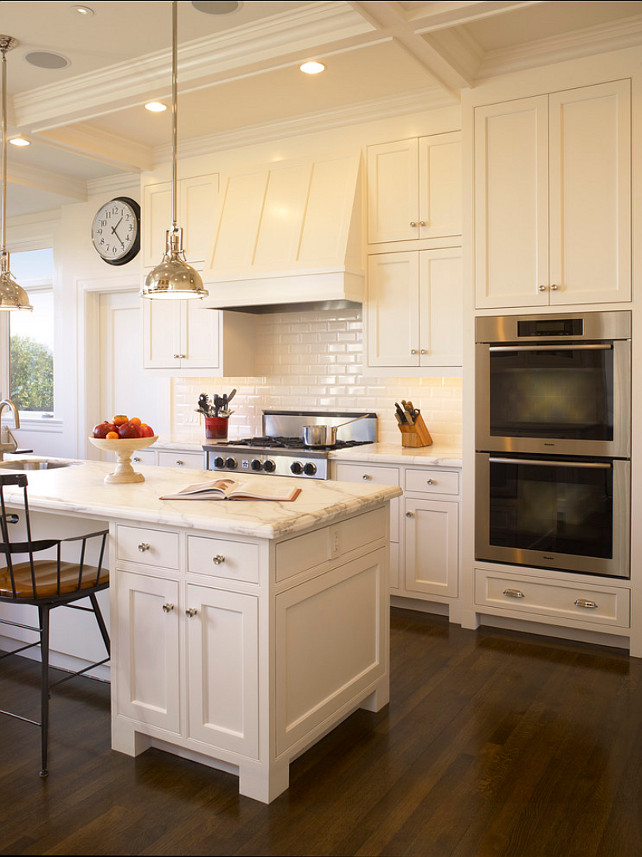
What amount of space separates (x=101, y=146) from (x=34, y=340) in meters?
2.69

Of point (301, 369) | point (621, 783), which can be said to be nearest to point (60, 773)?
point (621, 783)

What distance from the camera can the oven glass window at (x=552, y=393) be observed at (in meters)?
A: 3.55

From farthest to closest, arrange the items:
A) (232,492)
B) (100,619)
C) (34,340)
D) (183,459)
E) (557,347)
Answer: (34,340) → (183,459) → (557,347) → (100,619) → (232,492)

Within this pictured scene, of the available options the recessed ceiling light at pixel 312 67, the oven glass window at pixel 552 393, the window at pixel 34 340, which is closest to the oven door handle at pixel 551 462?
the oven glass window at pixel 552 393

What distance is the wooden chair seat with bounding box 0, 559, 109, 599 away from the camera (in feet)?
8.49

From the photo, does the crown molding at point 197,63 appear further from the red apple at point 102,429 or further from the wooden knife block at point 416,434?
the wooden knife block at point 416,434

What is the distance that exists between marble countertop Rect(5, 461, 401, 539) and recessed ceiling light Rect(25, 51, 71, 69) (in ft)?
7.21

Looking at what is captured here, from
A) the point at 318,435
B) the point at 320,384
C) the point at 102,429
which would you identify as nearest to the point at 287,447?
the point at 318,435

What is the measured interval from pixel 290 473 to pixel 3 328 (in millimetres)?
4286

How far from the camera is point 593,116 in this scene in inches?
139

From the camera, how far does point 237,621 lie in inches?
91.0

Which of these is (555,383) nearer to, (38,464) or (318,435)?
(318,435)

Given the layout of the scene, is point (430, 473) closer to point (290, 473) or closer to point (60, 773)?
point (290, 473)

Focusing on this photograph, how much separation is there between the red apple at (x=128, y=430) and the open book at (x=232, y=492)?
0.34 meters
